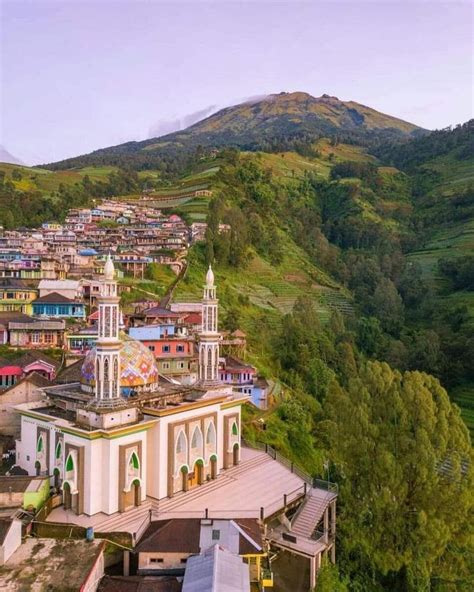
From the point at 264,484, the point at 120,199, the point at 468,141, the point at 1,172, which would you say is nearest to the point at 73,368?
the point at 264,484

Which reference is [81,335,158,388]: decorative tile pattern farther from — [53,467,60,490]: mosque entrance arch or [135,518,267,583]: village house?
[135,518,267,583]: village house

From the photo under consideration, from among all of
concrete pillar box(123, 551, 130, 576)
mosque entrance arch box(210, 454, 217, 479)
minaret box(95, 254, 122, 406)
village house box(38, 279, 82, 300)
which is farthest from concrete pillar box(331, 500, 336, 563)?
village house box(38, 279, 82, 300)

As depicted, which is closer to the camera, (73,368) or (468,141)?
(73,368)

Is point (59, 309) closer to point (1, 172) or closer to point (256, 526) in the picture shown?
point (256, 526)

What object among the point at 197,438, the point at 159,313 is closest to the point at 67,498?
the point at 197,438

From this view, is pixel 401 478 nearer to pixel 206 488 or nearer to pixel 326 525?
pixel 326 525

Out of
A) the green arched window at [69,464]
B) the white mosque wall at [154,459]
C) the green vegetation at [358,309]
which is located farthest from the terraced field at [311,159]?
the green arched window at [69,464]
